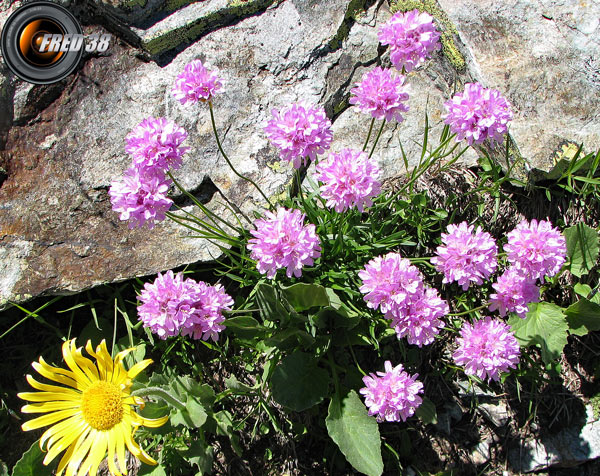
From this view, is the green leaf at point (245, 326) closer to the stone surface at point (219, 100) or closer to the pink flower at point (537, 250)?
the stone surface at point (219, 100)

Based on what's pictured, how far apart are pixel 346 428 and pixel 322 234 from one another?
1.28 m

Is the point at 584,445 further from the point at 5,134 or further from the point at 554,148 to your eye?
the point at 5,134

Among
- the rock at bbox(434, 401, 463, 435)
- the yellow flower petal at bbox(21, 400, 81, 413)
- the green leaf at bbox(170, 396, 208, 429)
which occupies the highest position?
the yellow flower petal at bbox(21, 400, 81, 413)

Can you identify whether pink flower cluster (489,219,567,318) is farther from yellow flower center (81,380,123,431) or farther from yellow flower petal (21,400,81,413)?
yellow flower petal (21,400,81,413)

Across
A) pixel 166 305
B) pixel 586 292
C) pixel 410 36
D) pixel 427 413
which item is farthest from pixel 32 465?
pixel 586 292

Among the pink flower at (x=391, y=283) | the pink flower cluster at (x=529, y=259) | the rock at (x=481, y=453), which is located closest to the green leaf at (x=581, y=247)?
the pink flower cluster at (x=529, y=259)

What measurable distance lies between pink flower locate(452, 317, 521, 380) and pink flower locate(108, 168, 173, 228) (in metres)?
1.90

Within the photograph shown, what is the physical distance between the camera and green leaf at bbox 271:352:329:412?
3355 millimetres

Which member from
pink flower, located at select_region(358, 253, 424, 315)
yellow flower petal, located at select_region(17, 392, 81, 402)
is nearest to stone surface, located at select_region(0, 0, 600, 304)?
yellow flower petal, located at select_region(17, 392, 81, 402)

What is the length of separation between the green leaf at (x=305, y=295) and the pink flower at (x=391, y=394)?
544 mm

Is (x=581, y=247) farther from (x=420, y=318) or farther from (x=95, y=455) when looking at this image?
(x=95, y=455)

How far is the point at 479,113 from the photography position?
2.94m

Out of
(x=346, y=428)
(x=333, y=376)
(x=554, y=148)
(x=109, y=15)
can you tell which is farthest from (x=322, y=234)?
(x=109, y=15)

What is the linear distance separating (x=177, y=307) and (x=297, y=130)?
45.8 inches
